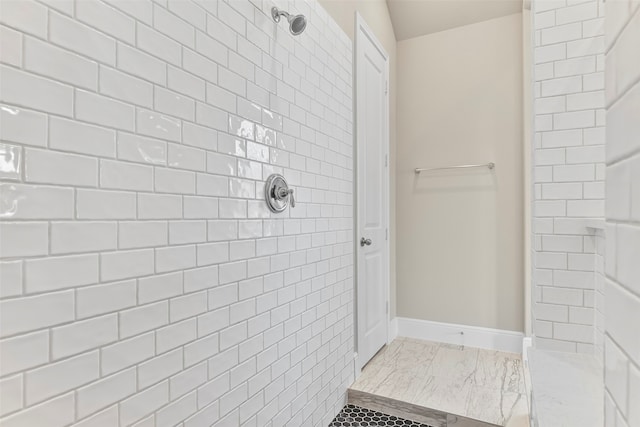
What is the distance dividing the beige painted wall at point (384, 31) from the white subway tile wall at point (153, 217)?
0.59 meters

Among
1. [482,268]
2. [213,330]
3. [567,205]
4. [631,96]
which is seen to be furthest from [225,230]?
[482,268]

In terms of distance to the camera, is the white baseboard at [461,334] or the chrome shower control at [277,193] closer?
the chrome shower control at [277,193]

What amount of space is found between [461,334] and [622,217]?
3.02m

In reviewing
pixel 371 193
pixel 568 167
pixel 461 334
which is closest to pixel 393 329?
pixel 461 334

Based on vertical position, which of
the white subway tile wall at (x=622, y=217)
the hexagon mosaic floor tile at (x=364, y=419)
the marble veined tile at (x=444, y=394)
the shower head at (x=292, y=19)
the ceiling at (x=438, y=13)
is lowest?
the hexagon mosaic floor tile at (x=364, y=419)

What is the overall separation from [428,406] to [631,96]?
6.90 ft

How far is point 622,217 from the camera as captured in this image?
0.44 metres

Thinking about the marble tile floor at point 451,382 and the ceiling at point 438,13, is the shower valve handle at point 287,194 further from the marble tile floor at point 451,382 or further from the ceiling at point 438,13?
the ceiling at point 438,13

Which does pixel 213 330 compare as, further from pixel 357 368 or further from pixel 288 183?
pixel 357 368

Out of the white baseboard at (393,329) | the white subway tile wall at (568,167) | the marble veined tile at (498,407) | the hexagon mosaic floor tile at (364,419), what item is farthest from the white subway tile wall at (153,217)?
the white baseboard at (393,329)

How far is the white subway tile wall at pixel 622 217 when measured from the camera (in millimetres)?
403

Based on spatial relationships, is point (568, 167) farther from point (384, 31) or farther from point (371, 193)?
point (384, 31)

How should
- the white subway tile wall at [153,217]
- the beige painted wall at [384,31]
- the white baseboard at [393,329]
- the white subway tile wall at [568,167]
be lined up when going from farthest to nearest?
the white baseboard at [393,329] < the beige painted wall at [384,31] < the white subway tile wall at [568,167] < the white subway tile wall at [153,217]

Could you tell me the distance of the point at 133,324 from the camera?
3.12ft
